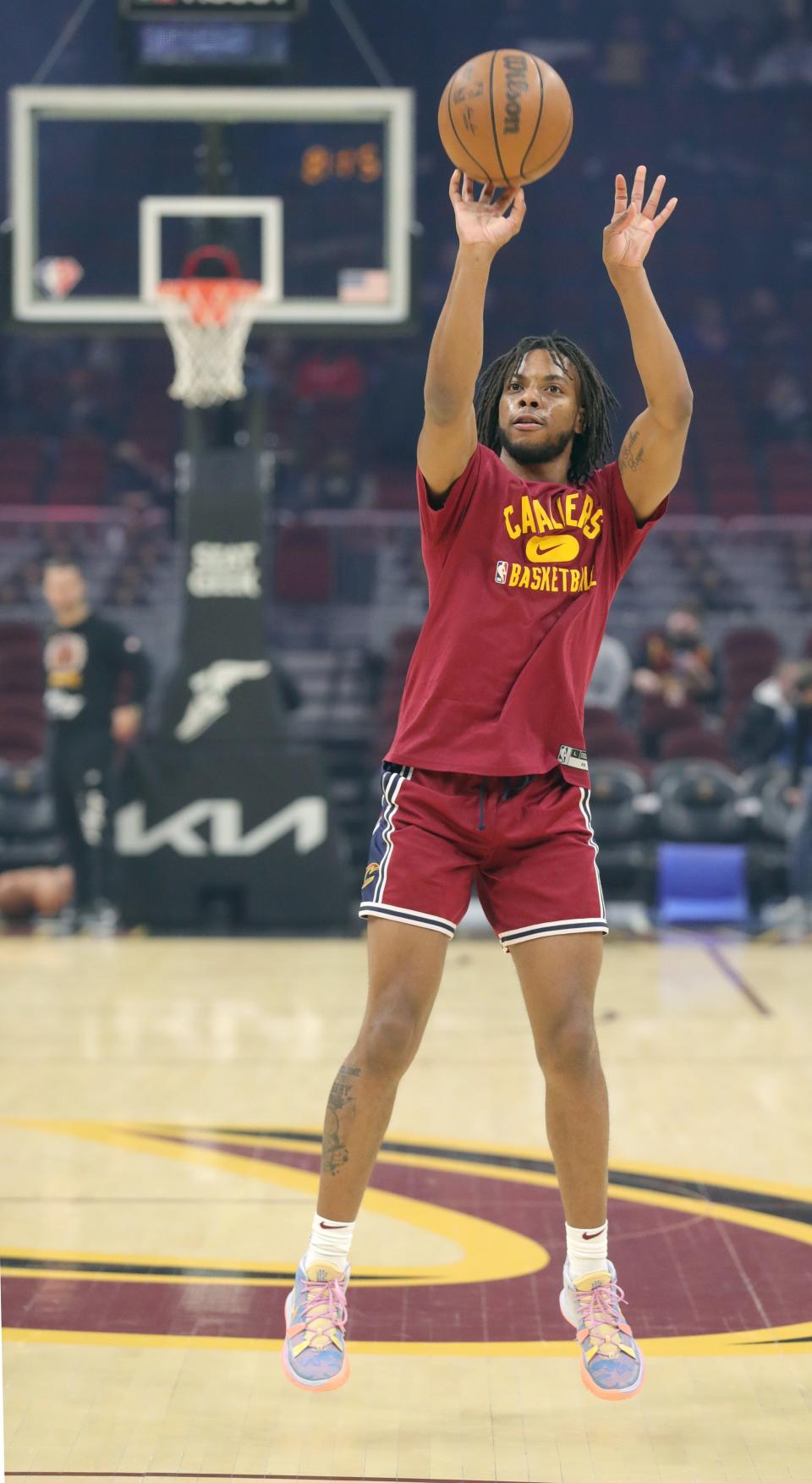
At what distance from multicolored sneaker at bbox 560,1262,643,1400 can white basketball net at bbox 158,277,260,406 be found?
714cm

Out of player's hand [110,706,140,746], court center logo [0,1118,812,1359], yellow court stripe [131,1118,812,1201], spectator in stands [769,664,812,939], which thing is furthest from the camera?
spectator in stands [769,664,812,939]

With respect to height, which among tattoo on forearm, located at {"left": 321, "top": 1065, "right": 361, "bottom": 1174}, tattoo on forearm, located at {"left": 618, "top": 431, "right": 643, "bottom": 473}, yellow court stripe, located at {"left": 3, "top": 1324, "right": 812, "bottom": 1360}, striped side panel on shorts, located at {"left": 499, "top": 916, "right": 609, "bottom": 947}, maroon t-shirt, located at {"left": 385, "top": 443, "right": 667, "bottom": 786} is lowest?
yellow court stripe, located at {"left": 3, "top": 1324, "right": 812, "bottom": 1360}

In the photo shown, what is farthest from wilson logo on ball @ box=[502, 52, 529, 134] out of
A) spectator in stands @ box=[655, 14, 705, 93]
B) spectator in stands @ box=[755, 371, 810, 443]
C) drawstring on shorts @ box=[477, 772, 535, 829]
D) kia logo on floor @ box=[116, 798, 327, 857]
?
spectator in stands @ box=[655, 14, 705, 93]

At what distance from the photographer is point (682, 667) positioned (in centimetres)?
1320

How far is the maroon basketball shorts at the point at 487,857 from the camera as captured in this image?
11.1 ft

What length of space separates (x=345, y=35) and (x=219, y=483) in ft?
37.2

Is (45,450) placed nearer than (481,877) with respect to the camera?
No

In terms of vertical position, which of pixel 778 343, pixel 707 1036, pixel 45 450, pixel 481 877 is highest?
pixel 778 343

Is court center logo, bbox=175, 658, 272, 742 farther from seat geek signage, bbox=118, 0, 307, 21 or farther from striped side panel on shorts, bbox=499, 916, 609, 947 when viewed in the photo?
striped side panel on shorts, bbox=499, 916, 609, 947

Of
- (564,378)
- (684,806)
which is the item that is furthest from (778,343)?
(564,378)

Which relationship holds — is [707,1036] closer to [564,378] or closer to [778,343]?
[564,378]

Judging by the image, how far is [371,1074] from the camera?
10.9 feet

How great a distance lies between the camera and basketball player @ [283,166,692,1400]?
131 inches

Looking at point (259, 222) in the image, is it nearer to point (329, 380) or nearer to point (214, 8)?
point (214, 8)
